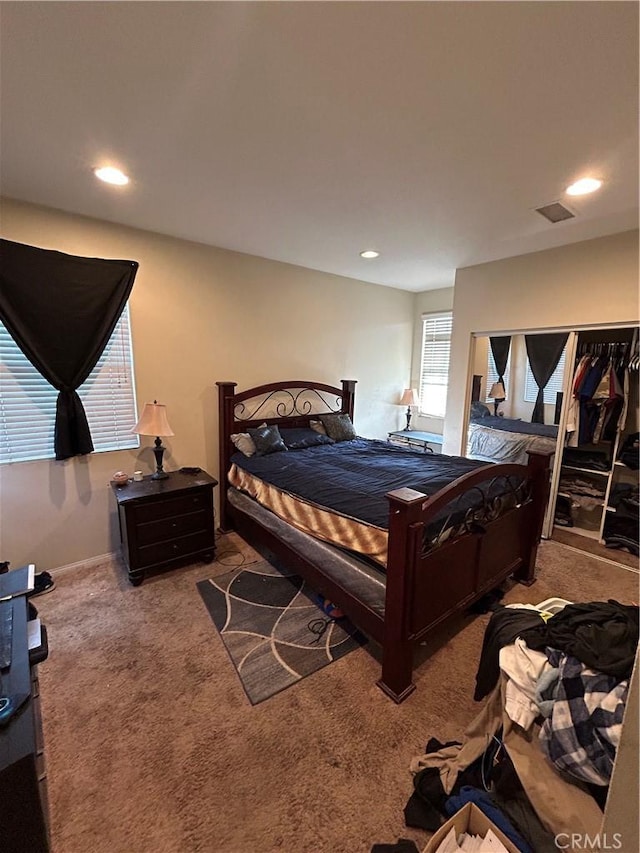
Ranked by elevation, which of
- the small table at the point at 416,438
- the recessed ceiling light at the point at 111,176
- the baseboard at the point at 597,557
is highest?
the recessed ceiling light at the point at 111,176

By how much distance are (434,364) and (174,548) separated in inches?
154

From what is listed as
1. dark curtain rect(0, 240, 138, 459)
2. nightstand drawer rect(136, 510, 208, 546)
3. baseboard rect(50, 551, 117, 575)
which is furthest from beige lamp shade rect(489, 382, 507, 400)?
baseboard rect(50, 551, 117, 575)

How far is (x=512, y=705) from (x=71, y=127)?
2.95 metres

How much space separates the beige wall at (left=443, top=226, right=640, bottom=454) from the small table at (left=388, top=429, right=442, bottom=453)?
Result: 1.28ft

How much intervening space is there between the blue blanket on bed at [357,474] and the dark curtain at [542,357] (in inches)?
47.6

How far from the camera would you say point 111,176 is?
83.0 inches

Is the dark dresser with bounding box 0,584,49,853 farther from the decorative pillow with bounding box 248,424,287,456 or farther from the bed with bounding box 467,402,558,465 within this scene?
the bed with bounding box 467,402,558,465

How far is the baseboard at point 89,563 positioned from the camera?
2.81 meters

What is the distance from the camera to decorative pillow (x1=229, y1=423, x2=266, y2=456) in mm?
3359

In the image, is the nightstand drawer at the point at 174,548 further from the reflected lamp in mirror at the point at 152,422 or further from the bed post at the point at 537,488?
the bed post at the point at 537,488

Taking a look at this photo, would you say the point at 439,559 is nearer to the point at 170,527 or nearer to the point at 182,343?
the point at 170,527

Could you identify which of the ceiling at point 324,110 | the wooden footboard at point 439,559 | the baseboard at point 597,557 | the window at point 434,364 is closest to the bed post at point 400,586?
the wooden footboard at point 439,559

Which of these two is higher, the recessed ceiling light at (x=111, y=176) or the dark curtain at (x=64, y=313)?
the recessed ceiling light at (x=111, y=176)

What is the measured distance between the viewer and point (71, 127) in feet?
5.49
